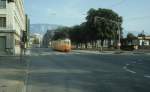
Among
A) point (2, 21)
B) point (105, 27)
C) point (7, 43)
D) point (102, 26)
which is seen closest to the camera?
point (7, 43)

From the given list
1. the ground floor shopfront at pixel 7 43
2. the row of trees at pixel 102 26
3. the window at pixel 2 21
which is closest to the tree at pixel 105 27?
the row of trees at pixel 102 26

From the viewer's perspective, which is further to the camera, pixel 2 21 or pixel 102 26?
pixel 102 26

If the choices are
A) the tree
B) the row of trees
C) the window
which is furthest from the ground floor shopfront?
the tree

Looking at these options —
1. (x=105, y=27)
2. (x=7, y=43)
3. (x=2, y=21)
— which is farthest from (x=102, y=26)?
(x=7, y=43)

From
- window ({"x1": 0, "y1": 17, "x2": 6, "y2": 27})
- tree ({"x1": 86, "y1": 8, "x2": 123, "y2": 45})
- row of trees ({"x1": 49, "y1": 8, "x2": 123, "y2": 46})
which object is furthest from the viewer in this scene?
row of trees ({"x1": 49, "y1": 8, "x2": 123, "y2": 46})

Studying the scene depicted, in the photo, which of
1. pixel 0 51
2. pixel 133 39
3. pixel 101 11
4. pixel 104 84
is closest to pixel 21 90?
pixel 104 84

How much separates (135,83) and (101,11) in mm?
106003

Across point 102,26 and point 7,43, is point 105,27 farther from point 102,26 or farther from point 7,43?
point 7,43

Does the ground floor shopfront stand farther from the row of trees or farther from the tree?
the tree

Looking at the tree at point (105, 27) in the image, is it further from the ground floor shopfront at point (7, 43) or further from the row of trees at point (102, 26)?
the ground floor shopfront at point (7, 43)

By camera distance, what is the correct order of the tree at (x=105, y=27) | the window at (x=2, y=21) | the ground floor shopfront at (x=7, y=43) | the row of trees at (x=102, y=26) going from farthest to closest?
the row of trees at (x=102, y=26), the tree at (x=105, y=27), the window at (x=2, y=21), the ground floor shopfront at (x=7, y=43)

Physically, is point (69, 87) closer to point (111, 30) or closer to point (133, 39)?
point (111, 30)

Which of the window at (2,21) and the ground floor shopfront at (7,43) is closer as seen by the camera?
the ground floor shopfront at (7,43)

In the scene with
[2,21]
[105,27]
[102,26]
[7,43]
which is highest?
[102,26]
